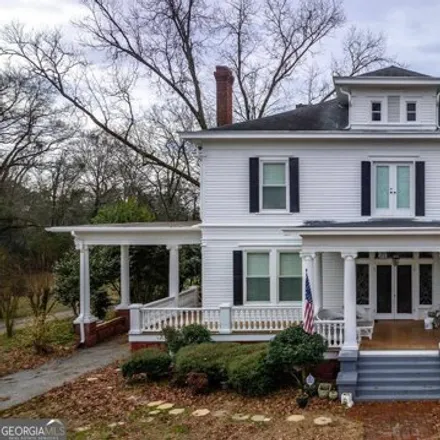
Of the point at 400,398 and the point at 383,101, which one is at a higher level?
the point at 383,101

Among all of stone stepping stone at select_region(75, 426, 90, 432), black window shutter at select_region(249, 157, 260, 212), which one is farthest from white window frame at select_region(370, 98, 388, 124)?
stone stepping stone at select_region(75, 426, 90, 432)

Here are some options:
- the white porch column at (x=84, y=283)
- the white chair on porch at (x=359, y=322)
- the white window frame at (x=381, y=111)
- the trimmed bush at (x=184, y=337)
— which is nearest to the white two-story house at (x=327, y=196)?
the white window frame at (x=381, y=111)

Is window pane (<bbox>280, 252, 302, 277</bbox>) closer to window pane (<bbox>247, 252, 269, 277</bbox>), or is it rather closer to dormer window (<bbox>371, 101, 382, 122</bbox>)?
window pane (<bbox>247, 252, 269, 277</bbox>)

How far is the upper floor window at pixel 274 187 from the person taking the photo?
51.1 ft

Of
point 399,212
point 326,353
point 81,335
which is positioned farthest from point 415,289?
point 81,335

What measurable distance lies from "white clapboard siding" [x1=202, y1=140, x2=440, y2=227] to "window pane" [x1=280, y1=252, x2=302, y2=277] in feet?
3.53

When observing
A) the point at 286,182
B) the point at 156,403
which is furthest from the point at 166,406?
the point at 286,182

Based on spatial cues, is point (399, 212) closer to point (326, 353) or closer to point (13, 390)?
point (326, 353)

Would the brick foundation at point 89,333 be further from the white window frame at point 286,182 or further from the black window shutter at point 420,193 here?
the black window shutter at point 420,193

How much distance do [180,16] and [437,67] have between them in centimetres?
1304

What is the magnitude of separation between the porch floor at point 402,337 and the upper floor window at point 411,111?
6.33 meters

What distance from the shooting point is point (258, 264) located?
1570 cm

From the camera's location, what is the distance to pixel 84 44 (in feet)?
84.0

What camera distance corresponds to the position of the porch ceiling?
52.4 feet
